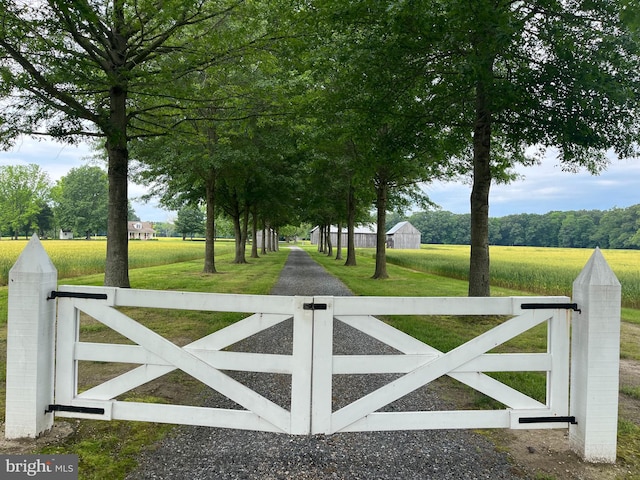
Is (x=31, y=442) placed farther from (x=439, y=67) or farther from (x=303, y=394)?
(x=439, y=67)

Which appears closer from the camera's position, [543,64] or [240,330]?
[240,330]

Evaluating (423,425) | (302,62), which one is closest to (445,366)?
(423,425)

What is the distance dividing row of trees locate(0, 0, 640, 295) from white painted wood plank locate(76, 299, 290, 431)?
15.6ft

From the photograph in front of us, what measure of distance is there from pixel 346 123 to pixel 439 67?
271 cm

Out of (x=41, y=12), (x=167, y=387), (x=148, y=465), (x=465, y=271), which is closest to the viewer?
(x=148, y=465)

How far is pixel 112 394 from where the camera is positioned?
332 centimetres

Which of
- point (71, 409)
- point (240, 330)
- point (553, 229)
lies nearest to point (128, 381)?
point (71, 409)

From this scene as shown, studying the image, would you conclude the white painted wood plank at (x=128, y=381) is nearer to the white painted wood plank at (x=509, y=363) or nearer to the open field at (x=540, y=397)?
the white painted wood plank at (x=509, y=363)

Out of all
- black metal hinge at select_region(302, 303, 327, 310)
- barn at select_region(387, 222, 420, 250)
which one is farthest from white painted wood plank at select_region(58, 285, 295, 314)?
barn at select_region(387, 222, 420, 250)

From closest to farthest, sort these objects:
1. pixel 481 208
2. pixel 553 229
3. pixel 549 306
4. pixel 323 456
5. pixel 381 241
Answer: pixel 323 456
pixel 549 306
pixel 481 208
pixel 381 241
pixel 553 229

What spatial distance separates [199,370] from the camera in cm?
320

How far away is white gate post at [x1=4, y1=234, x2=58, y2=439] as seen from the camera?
3182 millimetres

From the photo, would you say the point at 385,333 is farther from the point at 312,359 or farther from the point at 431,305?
the point at 312,359

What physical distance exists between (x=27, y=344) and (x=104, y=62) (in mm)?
6879
